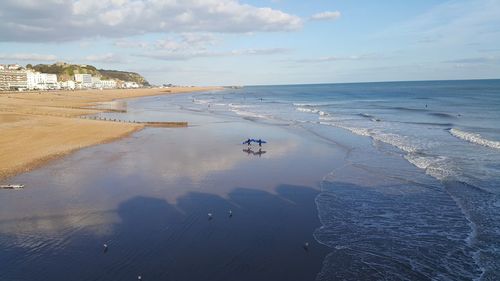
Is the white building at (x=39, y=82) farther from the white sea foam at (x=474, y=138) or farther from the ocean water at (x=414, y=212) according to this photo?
the ocean water at (x=414, y=212)

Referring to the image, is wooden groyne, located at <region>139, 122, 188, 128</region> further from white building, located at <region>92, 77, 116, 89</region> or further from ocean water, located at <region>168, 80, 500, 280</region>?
white building, located at <region>92, 77, 116, 89</region>

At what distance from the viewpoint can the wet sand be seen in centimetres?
1056

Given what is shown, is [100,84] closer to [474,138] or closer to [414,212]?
[474,138]

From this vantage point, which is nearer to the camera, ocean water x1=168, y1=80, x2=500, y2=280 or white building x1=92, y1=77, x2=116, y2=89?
ocean water x1=168, y1=80, x2=500, y2=280

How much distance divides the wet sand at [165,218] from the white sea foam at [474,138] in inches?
416

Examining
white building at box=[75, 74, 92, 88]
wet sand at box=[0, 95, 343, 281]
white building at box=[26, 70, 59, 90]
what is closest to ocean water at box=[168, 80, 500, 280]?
wet sand at box=[0, 95, 343, 281]

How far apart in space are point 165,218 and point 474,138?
80.7ft

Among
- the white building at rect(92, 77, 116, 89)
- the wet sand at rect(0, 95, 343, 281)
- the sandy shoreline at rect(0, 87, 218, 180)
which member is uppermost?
the white building at rect(92, 77, 116, 89)

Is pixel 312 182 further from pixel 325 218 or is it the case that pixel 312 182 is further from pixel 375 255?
pixel 375 255

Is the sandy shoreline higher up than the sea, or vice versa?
the sandy shoreline

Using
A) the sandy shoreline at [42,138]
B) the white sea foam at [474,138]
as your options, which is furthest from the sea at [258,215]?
the sandy shoreline at [42,138]

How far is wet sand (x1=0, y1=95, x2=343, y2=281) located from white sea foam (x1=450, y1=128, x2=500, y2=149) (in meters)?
10.6

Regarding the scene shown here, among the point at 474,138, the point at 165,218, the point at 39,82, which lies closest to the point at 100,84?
the point at 39,82

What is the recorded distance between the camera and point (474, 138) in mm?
29359
